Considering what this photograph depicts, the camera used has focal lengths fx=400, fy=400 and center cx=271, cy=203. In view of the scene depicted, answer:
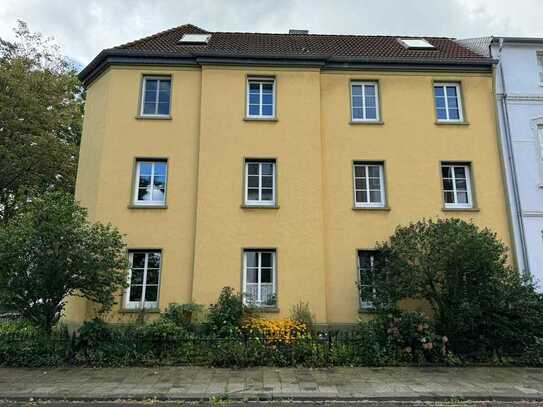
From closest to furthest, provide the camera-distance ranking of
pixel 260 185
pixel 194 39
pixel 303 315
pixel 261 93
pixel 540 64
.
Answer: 1. pixel 303 315
2. pixel 260 185
3. pixel 261 93
4. pixel 540 64
5. pixel 194 39

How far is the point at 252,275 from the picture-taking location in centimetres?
1306

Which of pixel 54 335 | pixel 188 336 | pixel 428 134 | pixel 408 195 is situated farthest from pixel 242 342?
pixel 428 134

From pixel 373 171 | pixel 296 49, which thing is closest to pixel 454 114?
pixel 373 171

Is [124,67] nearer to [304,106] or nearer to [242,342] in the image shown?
[304,106]

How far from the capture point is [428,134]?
14492 millimetres

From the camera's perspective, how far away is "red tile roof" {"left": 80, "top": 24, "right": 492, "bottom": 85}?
48.3 ft

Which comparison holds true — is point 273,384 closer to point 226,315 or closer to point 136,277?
point 226,315

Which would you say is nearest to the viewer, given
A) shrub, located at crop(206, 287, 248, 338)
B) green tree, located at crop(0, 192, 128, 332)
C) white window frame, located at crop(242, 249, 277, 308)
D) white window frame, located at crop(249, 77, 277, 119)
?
green tree, located at crop(0, 192, 128, 332)

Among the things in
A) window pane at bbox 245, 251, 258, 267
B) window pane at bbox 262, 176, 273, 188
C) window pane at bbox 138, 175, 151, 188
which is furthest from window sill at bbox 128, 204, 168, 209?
window pane at bbox 262, 176, 273, 188

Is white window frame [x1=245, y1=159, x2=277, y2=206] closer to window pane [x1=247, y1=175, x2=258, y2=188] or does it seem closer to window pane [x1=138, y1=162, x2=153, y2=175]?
window pane [x1=247, y1=175, x2=258, y2=188]

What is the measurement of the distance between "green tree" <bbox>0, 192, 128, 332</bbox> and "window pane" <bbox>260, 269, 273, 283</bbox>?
4.51 m

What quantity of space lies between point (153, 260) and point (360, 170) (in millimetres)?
7791

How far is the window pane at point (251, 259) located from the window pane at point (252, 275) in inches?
6.5

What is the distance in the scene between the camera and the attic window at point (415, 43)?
16969 millimetres
